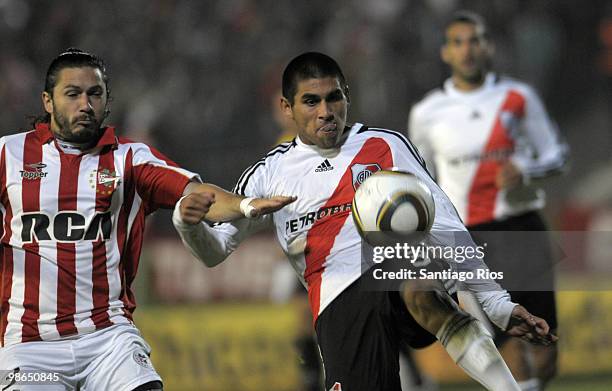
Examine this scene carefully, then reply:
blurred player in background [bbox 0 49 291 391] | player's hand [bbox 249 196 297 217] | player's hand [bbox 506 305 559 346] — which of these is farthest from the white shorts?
player's hand [bbox 506 305 559 346]

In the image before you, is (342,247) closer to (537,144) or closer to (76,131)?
(76,131)

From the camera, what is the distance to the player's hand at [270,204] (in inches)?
178

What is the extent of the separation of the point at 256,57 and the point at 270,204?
9376mm

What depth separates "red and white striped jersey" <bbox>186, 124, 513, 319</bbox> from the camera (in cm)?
505

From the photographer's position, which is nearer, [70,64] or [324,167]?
[70,64]

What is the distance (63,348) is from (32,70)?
32.9 ft

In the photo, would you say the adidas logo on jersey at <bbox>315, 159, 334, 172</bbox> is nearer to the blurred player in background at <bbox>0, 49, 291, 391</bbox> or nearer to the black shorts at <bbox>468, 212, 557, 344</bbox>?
the blurred player in background at <bbox>0, 49, 291, 391</bbox>

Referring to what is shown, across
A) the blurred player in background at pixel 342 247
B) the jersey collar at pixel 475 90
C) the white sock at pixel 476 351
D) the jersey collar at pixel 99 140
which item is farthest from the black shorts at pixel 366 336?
the jersey collar at pixel 475 90

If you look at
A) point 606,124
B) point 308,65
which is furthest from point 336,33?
point 308,65

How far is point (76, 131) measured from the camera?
4.88 metres

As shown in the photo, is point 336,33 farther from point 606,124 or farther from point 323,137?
point 323,137

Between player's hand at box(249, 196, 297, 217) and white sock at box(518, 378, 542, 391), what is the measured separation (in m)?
2.75

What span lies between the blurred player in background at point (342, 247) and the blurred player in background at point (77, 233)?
32cm

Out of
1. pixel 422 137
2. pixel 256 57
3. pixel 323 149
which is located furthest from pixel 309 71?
pixel 256 57
